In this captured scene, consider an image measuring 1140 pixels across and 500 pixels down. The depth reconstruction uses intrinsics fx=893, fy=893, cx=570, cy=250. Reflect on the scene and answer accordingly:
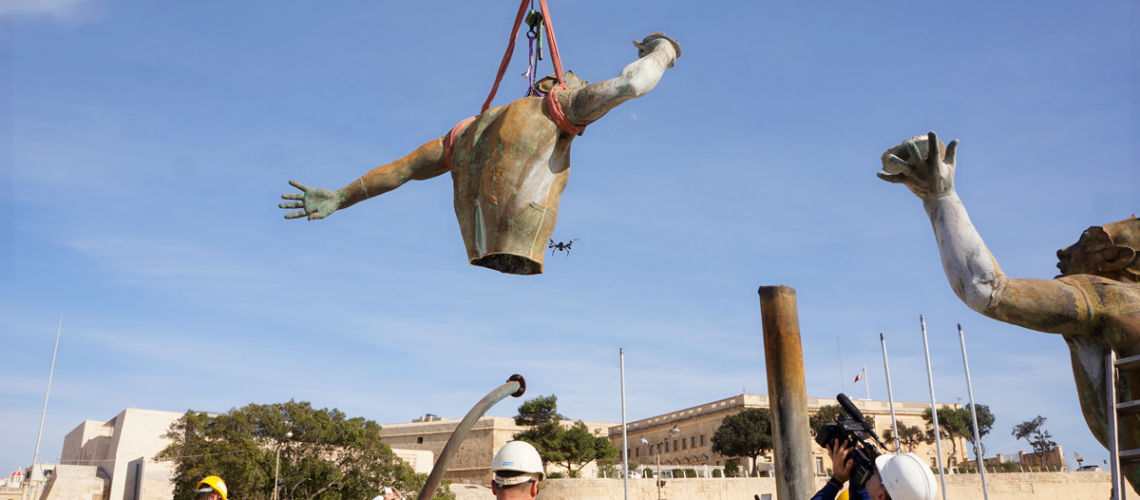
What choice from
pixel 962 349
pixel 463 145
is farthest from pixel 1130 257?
pixel 962 349

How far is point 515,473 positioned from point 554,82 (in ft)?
10.4

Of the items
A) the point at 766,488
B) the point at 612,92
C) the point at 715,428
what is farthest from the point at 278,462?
the point at 715,428

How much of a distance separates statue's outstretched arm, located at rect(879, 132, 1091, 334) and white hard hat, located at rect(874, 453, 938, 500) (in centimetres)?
119

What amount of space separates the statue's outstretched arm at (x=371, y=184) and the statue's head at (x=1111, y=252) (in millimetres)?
4075

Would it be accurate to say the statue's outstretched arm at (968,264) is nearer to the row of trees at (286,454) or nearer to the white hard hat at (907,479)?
the white hard hat at (907,479)

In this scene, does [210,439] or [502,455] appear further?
[210,439]

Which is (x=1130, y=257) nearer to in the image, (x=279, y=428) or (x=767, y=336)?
(x=767, y=336)

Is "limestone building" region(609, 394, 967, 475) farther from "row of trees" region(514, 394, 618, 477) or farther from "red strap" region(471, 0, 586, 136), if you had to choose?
"red strap" region(471, 0, 586, 136)

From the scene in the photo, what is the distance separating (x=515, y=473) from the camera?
3.81m

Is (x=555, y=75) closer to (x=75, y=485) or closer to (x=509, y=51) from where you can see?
(x=509, y=51)

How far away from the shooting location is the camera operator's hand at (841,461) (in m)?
4.20

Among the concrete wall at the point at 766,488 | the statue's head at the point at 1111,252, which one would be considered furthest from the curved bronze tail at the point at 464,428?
the concrete wall at the point at 766,488

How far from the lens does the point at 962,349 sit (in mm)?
44719

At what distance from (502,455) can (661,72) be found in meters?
3.04
